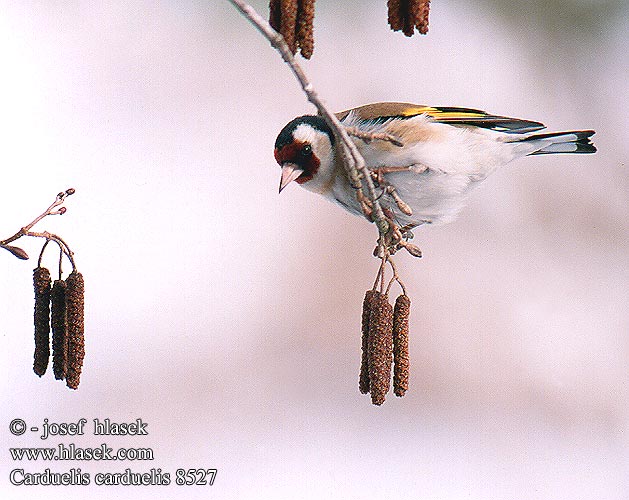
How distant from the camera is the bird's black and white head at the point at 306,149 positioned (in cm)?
78

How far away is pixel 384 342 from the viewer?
66cm

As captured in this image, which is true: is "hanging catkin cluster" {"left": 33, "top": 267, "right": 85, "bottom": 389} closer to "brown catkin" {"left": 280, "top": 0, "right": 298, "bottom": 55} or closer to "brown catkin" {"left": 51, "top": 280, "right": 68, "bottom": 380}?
"brown catkin" {"left": 51, "top": 280, "right": 68, "bottom": 380}

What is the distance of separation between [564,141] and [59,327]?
51 centimetres

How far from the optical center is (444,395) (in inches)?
40.9

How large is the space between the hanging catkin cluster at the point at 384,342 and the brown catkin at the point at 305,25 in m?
0.20

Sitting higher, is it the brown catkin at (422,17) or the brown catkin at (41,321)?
the brown catkin at (422,17)

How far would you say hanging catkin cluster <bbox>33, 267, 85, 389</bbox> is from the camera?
730 mm

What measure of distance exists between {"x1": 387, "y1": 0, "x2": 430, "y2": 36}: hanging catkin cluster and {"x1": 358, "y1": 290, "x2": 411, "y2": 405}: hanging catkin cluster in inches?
8.0

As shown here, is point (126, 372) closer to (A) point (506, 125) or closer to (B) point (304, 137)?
(B) point (304, 137)

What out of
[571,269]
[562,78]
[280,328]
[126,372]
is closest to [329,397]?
[280,328]

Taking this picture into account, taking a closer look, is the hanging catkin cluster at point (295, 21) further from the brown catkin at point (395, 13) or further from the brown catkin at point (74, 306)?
the brown catkin at point (74, 306)

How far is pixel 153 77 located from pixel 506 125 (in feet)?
1.37

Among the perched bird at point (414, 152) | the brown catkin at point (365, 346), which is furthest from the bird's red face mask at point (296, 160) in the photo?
the brown catkin at point (365, 346)

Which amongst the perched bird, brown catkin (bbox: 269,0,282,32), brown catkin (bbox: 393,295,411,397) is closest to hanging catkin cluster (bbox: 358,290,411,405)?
brown catkin (bbox: 393,295,411,397)
